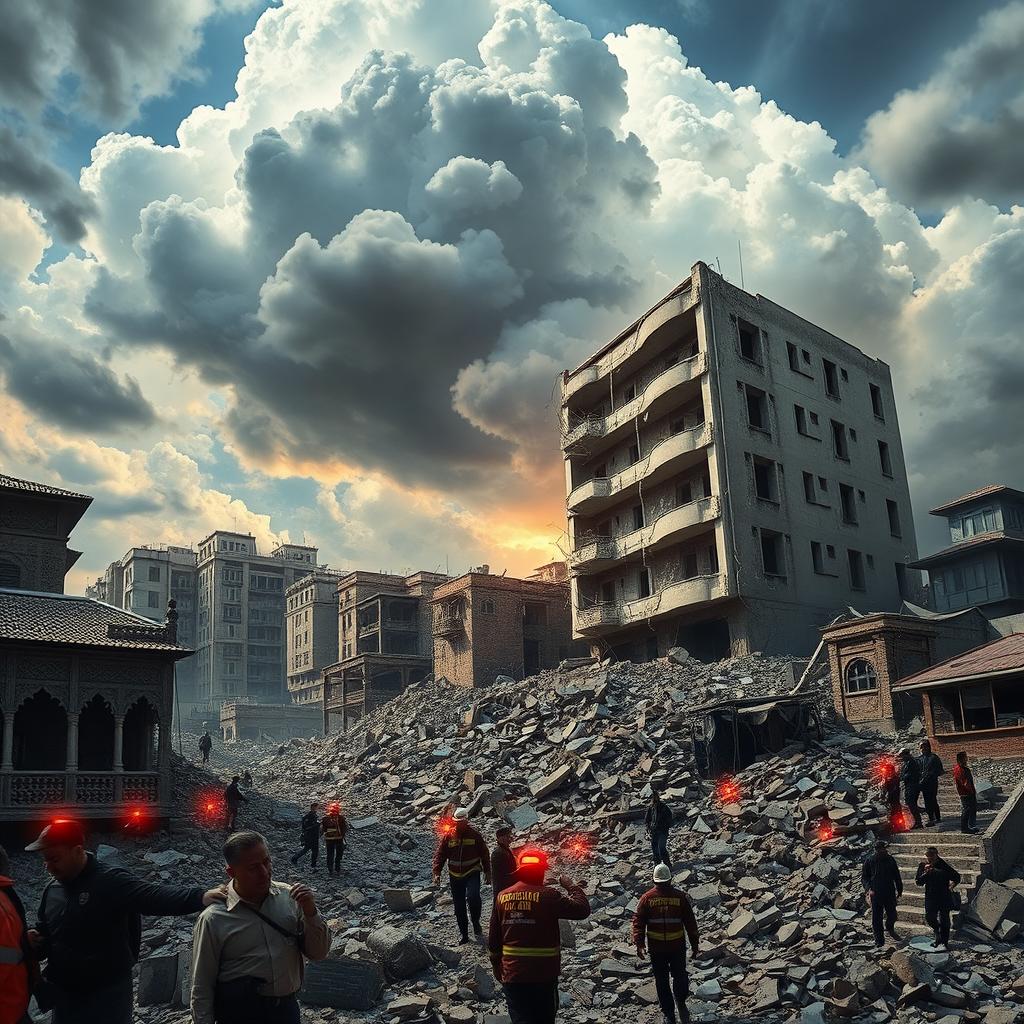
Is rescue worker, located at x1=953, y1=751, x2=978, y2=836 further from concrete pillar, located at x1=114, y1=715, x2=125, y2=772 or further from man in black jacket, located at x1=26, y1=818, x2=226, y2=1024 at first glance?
concrete pillar, located at x1=114, y1=715, x2=125, y2=772

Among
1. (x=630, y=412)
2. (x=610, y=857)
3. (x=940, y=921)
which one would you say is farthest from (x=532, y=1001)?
(x=630, y=412)

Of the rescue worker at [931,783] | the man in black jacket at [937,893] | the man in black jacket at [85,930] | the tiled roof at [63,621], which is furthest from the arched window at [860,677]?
the man in black jacket at [85,930]

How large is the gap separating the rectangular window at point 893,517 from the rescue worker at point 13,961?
145 ft

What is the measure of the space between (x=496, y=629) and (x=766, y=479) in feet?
Answer: 53.1

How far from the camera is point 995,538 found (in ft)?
130

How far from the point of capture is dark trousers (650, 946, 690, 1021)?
912 cm

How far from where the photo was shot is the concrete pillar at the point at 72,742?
2081 cm

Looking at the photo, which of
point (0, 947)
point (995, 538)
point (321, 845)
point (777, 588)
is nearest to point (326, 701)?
point (777, 588)

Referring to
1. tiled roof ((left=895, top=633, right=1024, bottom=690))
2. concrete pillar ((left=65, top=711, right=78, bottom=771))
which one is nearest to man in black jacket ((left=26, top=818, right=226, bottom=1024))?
concrete pillar ((left=65, top=711, right=78, bottom=771))

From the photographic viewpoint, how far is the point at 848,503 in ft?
137

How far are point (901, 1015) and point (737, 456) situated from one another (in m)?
27.5

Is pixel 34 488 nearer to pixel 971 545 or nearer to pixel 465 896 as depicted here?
pixel 465 896

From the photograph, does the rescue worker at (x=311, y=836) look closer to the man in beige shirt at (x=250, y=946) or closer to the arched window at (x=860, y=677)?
the man in beige shirt at (x=250, y=946)

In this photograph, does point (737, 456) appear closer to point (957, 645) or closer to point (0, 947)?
point (957, 645)
